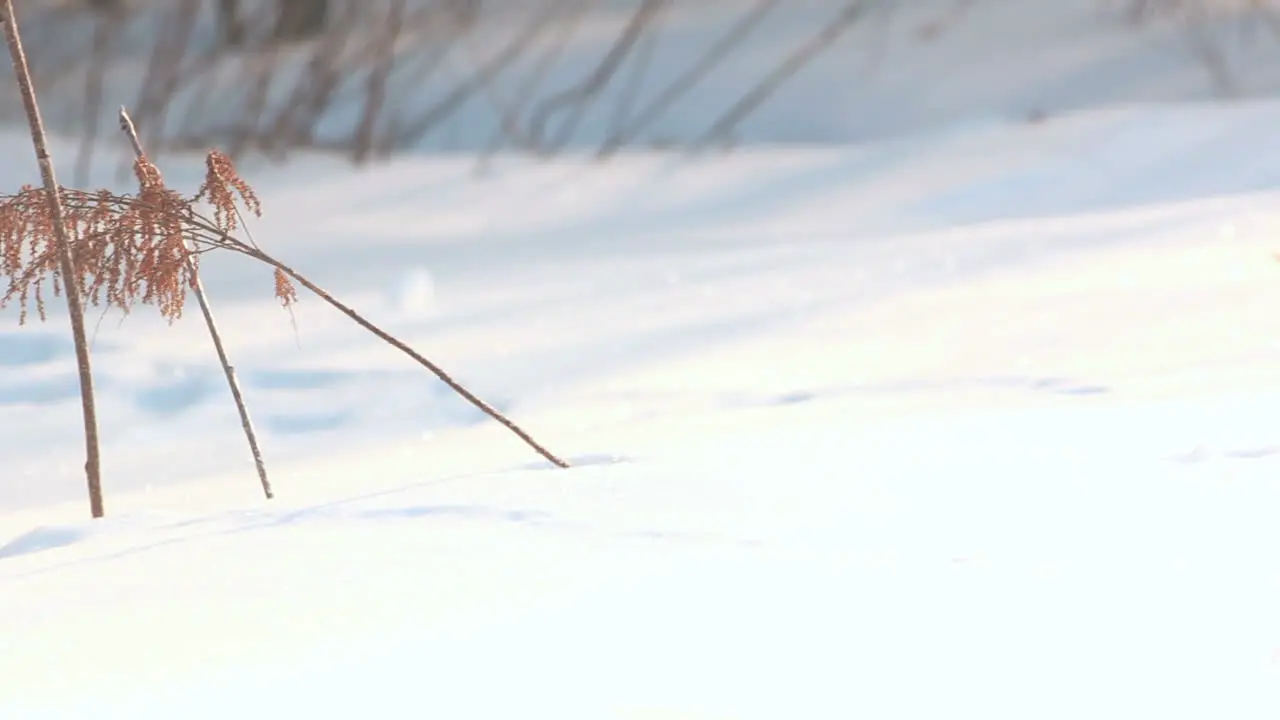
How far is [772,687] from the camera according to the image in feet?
3.44

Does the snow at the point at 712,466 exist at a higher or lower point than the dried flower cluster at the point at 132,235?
lower

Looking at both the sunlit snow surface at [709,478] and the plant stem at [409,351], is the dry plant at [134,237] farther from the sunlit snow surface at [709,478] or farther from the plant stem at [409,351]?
the sunlit snow surface at [709,478]

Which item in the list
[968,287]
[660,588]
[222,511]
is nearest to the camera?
[660,588]

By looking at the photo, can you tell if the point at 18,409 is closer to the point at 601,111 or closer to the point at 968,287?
the point at 968,287

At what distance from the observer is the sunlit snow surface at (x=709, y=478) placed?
1079mm

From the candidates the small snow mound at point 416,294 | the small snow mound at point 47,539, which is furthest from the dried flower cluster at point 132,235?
the small snow mound at point 416,294

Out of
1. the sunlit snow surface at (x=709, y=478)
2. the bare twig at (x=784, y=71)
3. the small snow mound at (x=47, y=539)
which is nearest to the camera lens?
the sunlit snow surface at (x=709, y=478)

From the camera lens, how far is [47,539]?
156 cm

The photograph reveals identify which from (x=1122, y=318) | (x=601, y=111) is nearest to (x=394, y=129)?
(x=601, y=111)

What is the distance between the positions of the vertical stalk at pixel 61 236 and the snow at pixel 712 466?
0.37 ft

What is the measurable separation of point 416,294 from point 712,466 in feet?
5.56

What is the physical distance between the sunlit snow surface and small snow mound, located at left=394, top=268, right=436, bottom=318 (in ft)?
0.05

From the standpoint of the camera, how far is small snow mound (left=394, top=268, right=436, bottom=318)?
3020 millimetres

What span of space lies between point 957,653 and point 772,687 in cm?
14
